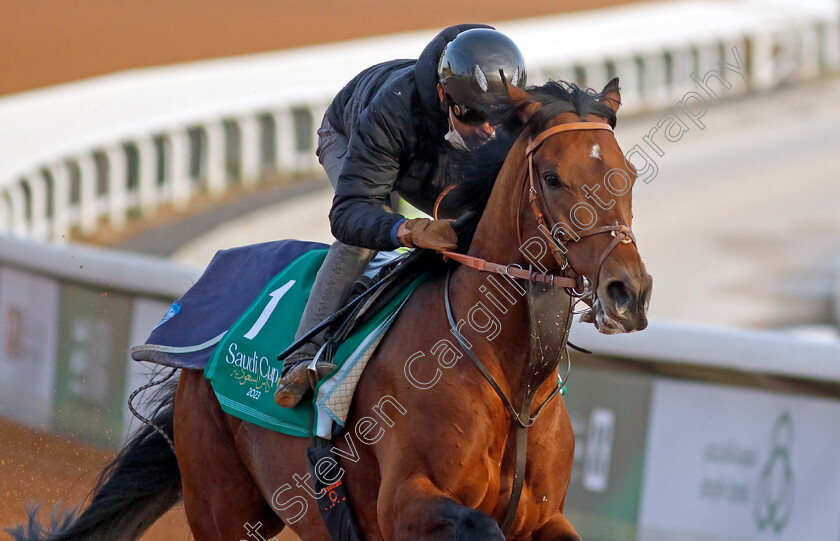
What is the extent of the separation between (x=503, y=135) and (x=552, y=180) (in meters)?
0.40

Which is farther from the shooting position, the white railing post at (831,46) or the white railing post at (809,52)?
the white railing post at (831,46)

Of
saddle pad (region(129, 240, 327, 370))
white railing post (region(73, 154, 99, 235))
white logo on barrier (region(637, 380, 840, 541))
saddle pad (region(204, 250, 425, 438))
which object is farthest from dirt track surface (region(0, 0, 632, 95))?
saddle pad (region(204, 250, 425, 438))

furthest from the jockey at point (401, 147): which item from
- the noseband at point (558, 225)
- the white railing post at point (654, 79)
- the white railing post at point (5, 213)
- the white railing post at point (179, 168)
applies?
the white railing post at point (654, 79)

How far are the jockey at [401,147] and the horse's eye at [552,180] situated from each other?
36 cm

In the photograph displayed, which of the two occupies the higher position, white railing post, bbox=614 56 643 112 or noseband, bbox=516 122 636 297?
white railing post, bbox=614 56 643 112

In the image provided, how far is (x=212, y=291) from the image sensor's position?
4.58 m

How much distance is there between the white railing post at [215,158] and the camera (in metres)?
14.5

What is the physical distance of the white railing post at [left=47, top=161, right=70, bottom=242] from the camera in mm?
12336

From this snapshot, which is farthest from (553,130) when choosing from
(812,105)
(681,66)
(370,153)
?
(812,105)

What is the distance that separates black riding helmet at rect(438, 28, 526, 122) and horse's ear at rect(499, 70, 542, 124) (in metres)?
0.10

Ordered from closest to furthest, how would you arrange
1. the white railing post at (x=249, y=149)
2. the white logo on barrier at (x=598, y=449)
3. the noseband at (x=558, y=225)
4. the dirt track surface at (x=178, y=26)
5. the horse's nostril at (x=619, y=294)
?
the horse's nostril at (x=619, y=294), the noseband at (x=558, y=225), the white logo on barrier at (x=598, y=449), the white railing post at (x=249, y=149), the dirt track surface at (x=178, y=26)

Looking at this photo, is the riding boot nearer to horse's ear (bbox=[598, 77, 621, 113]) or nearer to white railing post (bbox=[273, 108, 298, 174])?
horse's ear (bbox=[598, 77, 621, 113])

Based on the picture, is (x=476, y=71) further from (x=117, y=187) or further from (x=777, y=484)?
(x=117, y=187)

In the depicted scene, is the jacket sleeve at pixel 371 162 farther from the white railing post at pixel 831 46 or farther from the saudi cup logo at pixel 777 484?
the white railing post at pixel 831 46
